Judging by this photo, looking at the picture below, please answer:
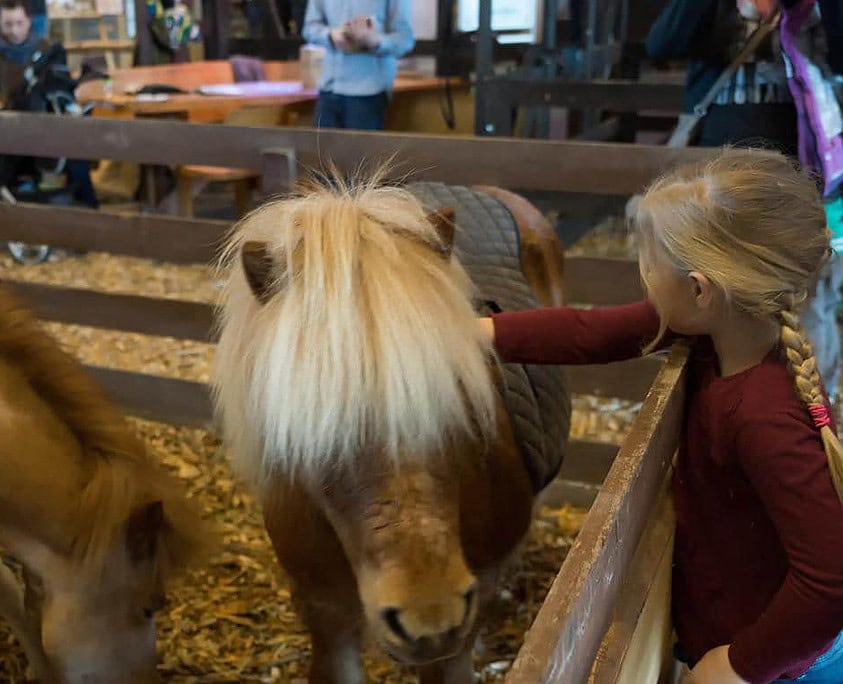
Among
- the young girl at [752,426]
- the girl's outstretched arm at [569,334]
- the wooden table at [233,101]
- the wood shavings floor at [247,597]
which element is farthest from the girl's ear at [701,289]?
the wooden table at [233,101]

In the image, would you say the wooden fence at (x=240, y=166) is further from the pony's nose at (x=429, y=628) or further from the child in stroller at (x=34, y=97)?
the child in stroller at (x=34, y=97)

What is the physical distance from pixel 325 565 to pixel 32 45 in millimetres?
4319

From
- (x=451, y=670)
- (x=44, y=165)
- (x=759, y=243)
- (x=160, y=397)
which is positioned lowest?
(x=160, y=397)

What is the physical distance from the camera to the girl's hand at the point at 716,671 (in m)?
1.02

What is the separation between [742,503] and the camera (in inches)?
42.9

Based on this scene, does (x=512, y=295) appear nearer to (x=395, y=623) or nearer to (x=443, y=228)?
(x=443, y=228)

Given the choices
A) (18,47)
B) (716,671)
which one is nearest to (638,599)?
(716,671)

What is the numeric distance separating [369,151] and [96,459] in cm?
131

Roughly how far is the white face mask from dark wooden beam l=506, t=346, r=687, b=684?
3.85 feet

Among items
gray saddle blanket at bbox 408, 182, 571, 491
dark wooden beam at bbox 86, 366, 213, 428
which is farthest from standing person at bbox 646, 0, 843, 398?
dark wooden beam at bbox 86, 366, 213, 428

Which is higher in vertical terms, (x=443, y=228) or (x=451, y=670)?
(x=443, y=228)

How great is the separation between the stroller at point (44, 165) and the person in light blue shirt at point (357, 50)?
67.1 inches

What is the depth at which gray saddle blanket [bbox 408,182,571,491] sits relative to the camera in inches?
52.4

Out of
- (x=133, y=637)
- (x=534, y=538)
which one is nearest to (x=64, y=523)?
(x=133, y=637)
